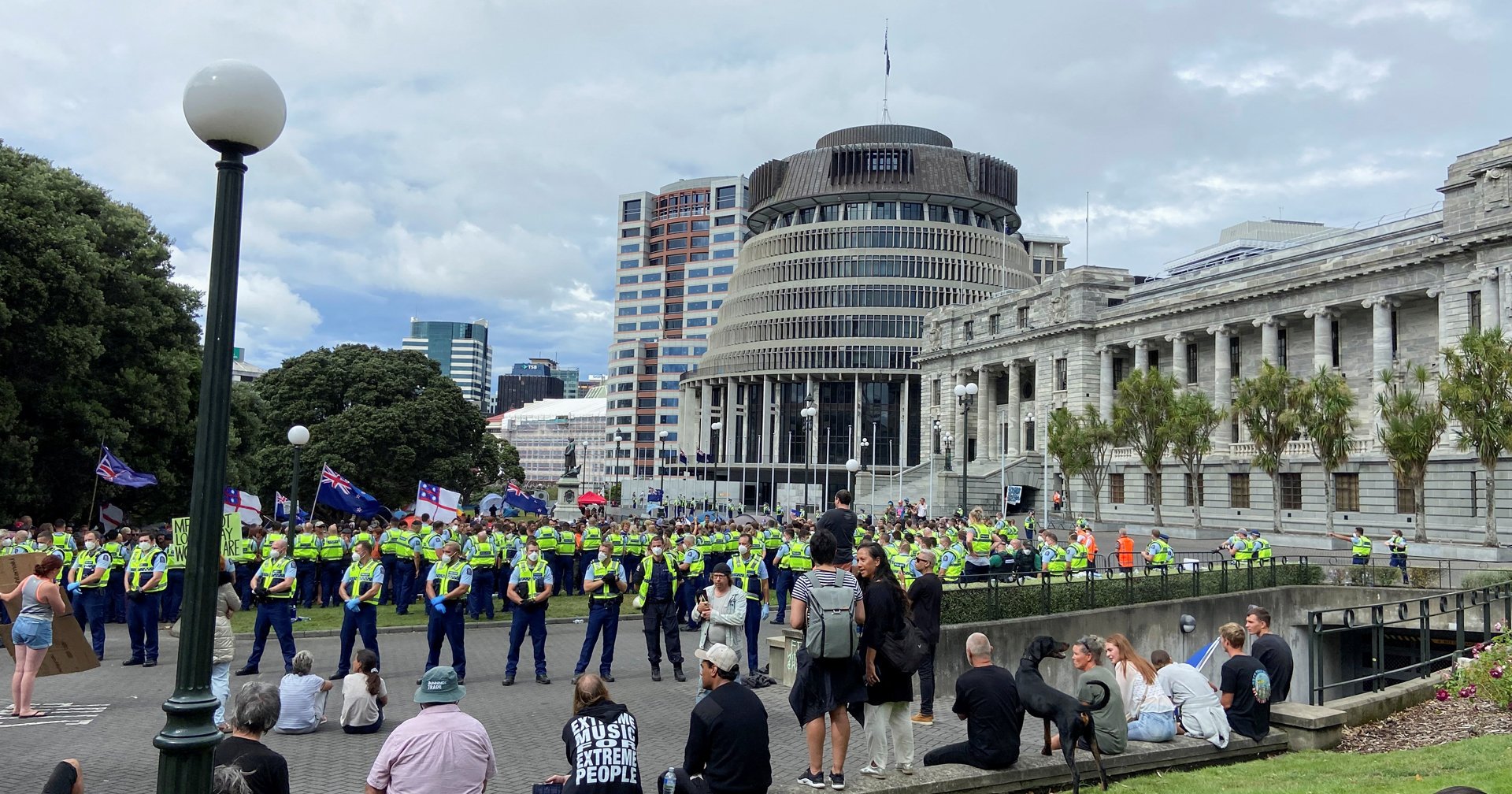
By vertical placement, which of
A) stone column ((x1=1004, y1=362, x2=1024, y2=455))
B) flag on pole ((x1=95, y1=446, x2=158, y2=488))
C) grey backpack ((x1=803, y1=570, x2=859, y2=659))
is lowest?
grey backpack ((x1=803, y1=570, x2=859, y2=659))

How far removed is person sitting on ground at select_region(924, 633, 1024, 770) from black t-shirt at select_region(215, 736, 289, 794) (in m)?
5.25

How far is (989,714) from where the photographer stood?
341 inches

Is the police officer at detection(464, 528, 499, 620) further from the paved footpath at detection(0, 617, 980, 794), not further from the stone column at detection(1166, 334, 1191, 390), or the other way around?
the stone column at detection(1166, 334, 1191, 390)

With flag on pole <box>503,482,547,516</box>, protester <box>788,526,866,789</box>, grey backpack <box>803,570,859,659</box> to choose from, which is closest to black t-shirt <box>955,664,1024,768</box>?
protester <box>788,526,866,789</box>

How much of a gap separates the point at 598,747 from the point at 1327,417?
42.0 metres

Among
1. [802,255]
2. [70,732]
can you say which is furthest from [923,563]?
[802,255]

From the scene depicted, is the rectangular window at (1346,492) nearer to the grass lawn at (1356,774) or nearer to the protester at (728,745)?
the grass lawn at (1356,774)

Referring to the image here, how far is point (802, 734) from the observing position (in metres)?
11.8

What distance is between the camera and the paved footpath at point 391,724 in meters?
9.91

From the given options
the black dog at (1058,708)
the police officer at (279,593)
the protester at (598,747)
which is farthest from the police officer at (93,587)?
the black dog at (1058,708)

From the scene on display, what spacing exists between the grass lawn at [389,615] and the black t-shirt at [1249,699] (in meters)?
13.7

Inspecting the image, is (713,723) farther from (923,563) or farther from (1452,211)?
(1452,211)

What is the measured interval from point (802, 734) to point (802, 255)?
93.0 metres

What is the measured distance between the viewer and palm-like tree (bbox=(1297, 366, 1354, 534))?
40812mm
